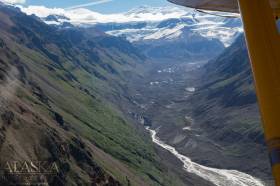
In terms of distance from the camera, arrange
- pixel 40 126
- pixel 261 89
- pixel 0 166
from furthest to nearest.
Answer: pixel 40 126 < pixel 0 166 < pixel 261 89

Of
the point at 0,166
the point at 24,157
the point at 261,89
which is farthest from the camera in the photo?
the point at 24,157

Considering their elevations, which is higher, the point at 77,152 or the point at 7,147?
the point at 7,147

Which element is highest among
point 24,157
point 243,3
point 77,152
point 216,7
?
point 243,3

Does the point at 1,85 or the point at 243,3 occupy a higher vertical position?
the point at 243,3

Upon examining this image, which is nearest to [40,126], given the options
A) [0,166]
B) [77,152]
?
[77,152]

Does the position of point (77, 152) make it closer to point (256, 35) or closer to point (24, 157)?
point (24, 157)

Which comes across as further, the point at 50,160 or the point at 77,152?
the point at 77,152

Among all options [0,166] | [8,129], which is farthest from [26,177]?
[8,129]

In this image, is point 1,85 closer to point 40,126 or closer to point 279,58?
point 40,126

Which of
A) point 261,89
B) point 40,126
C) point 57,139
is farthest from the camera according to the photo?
point 57,139

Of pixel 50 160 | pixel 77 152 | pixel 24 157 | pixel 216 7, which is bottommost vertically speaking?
A: pixel 77 152
